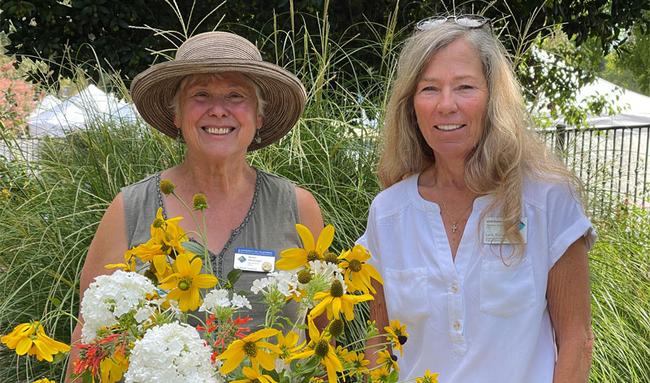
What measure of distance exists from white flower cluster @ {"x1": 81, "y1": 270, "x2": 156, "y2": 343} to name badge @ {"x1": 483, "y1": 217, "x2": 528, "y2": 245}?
3.36 ft

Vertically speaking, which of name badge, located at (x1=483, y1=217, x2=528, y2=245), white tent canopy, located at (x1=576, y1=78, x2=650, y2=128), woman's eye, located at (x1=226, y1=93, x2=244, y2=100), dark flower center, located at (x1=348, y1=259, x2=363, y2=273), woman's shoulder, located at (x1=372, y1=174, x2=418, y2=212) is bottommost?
white tent canopy, located at (x1=576, y1=78, x2=650, y2=128)

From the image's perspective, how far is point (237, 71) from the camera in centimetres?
229

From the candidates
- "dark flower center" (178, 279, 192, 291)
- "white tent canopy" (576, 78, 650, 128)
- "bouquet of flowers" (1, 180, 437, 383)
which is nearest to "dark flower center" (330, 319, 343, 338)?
"bouquet of flowers" (1, 180, 437, 383)

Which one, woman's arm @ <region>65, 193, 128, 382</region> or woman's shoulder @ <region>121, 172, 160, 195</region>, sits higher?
woman's shoulder @ <region>121, 172, 160, 195</region>

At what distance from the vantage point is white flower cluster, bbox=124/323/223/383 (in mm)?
1117

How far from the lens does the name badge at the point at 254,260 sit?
2.23 m

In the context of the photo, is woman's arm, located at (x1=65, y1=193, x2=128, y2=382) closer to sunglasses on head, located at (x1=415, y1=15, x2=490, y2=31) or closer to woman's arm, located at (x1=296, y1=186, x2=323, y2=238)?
woman's arm, located at (x1=296, y1=186, x2=323, y2=238)

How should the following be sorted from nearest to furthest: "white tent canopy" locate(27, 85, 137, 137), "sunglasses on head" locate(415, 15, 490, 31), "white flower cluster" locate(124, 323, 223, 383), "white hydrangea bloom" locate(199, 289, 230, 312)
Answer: "white flower cluster" locate(124, 323, 223, 383)
"white hydrangea bloom" locate(199, 289, 230, 312)
"sunglasses on head" locate(415, 15, 490, 31)
"white tent canopy" locate(27, 85, 137, 137)

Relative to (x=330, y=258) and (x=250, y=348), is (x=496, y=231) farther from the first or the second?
(x=250, y=348)

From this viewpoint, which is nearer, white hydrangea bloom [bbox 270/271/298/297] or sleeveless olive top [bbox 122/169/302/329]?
white hydrangea bloom [bbox 270/271/298/297]

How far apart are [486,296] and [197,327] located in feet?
3.15

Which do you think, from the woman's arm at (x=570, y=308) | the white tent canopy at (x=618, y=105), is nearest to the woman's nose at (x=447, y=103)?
the woman's arm at (x=570, y=308)

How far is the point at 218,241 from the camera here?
2312 mm

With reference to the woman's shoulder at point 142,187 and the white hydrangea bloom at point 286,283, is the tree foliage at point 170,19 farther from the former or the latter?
the white hydrangea bloom at point 286,283
